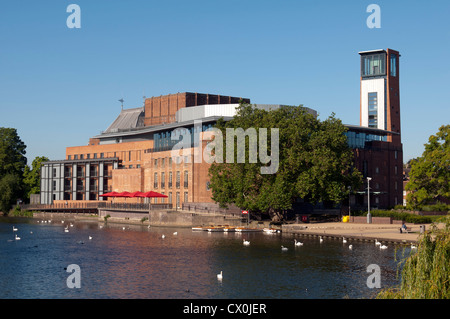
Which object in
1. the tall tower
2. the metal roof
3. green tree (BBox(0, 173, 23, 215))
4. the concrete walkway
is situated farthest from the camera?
the tall tower

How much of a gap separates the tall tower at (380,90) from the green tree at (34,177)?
295 feet

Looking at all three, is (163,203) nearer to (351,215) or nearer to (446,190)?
(351,215)

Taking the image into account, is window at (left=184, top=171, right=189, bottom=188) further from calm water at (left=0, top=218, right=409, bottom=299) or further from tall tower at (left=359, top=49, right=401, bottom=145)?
tall tower at (left=359, top=49, right=401, bottom=145)

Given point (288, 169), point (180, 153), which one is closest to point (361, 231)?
point (288, 169)

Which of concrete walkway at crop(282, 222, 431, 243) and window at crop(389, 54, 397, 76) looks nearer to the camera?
concrete walkway at crop(282, 222, 431, 243)

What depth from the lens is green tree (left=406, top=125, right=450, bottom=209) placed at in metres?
76.8

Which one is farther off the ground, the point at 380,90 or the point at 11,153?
the point at 380,90

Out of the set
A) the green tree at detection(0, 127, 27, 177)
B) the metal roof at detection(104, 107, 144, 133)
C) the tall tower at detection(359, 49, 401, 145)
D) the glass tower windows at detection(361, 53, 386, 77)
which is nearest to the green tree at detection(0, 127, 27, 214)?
the green tree at detection(0, 127, 27, 177)

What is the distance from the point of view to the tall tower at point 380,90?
465 ft

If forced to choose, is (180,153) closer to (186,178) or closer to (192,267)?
(186,178)

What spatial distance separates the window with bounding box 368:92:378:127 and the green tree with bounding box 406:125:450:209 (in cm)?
6468

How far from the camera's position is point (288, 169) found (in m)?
78.1

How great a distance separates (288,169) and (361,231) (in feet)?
49.0

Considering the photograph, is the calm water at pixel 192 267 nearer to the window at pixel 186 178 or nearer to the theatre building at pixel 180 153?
the window at pixel 186 178
